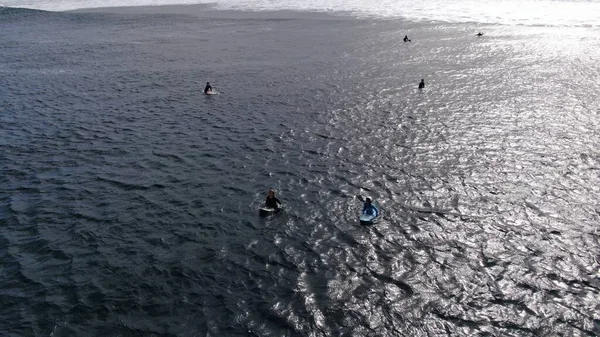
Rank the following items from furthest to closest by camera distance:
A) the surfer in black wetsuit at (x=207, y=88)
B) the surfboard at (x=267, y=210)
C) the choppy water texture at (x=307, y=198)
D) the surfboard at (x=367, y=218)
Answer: the surfer in black wetsuit at (x=207, y=88) < the surfboard at (x=267, y=210) < the surfboard at (x=367, y=218) < the choppy water texture at (x=307, y=198)

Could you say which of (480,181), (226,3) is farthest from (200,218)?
(226,3)

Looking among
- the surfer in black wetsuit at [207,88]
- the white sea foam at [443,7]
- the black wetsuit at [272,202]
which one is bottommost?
the black wetsuit at [272,202]

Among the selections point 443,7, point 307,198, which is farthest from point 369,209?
point 443,7

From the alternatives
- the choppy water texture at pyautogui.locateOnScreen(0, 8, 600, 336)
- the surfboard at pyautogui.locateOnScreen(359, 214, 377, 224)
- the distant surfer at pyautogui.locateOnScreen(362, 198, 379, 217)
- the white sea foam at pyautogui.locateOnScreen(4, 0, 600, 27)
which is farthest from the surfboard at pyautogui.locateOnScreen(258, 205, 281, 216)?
the white sea foam at pyautogui.locateOnScreen(4, 0, 600, 27)

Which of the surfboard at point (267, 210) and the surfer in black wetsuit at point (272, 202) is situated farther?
the surfer in black wetsuit at point (272, 202)

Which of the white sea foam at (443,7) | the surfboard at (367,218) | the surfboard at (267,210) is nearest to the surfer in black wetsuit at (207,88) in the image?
the surfboard at (267,210)

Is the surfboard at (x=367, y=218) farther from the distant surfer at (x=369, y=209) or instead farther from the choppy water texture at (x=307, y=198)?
the choppy water texture at (x=307, y=198)

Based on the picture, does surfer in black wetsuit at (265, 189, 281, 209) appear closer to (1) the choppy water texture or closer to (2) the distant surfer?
(1) the choppy water texture
